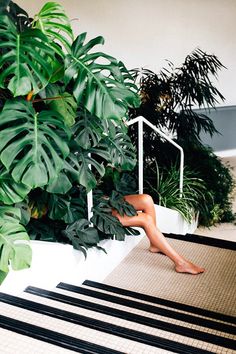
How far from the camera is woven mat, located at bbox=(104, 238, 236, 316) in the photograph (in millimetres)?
2662

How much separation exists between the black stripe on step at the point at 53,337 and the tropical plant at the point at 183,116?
9.37ft

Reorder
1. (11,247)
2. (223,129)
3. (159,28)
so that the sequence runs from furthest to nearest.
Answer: (223,129)
(159,28)
(11,247)

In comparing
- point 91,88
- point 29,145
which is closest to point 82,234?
point 29,145

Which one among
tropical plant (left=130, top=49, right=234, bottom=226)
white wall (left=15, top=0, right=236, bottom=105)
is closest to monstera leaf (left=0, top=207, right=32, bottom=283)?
tropical plant (left=130, top=49, right=234, bottom=226)

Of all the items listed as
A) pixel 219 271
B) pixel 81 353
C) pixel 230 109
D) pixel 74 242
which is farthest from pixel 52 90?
pixel 230 109

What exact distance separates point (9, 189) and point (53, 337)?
703mm

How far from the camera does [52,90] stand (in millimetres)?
2117

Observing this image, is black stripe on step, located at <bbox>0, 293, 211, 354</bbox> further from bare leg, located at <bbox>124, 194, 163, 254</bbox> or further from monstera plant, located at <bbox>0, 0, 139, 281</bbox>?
bare leg, located at <bbox>124, 194, 163, 254</bbox>

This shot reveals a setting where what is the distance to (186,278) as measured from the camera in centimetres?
292

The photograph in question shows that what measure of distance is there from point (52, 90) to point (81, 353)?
126 cm

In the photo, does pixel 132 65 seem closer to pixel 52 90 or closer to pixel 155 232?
pixel 155 232

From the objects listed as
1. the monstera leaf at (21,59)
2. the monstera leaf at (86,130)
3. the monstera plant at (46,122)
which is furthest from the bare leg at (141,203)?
the monstera leaf at (21,59)

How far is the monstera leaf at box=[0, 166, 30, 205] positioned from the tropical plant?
255 centimetres

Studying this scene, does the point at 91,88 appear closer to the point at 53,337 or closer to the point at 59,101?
the point at 59,101
